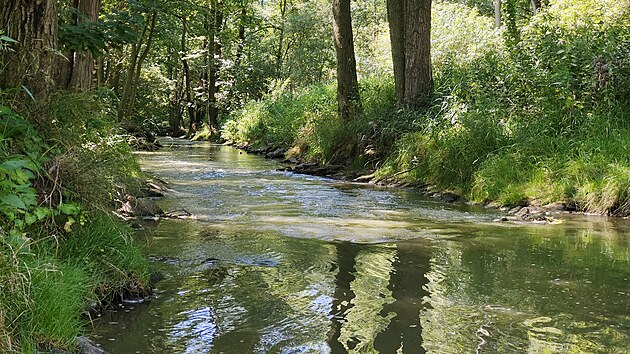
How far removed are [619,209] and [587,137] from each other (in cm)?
173

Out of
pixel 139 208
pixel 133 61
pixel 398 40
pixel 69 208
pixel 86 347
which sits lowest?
pixel 86 347

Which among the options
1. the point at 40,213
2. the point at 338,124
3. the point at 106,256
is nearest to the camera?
the point at 40,213

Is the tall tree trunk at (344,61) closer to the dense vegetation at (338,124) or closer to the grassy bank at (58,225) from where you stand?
the dense vegetation at (338,124)

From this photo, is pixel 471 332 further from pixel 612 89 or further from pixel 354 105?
pixel 354 105

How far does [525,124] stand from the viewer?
10102mm

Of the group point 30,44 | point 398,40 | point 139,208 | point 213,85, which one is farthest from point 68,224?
point 213,85

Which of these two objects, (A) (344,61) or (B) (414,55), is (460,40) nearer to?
(A) (344,61)


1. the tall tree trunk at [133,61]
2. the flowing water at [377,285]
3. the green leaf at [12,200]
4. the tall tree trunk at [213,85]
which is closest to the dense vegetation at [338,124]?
the green leaf at [12,200]

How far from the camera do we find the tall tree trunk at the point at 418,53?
12625 mm

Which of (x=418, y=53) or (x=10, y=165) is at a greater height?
(x=418, y=53)

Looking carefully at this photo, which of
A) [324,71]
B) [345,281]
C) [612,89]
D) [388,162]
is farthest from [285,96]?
[345,281]

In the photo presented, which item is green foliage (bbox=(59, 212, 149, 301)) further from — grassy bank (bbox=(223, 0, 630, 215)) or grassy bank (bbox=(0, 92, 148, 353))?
grassy bank (bbox=(223, 0, 630, 215))

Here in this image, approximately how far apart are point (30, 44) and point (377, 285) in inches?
112

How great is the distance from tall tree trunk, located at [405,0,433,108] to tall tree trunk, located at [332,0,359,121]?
190 centimetres
